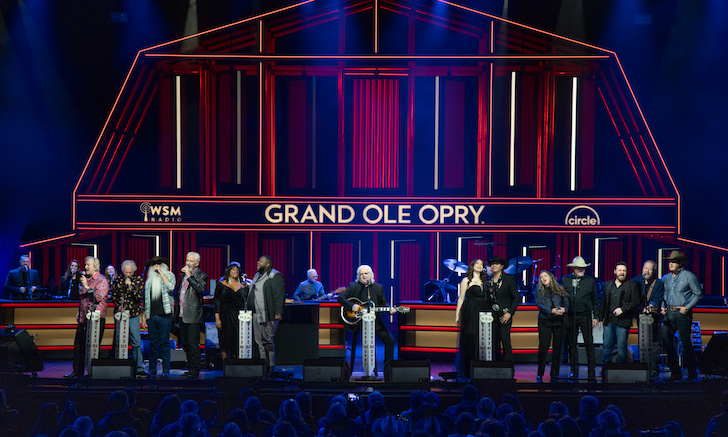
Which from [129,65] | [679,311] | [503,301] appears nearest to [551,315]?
[503,301]

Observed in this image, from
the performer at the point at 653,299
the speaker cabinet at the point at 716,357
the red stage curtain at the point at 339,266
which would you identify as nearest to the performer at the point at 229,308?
the performer at the point at 653,299

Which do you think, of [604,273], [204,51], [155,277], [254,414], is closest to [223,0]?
[204,51]

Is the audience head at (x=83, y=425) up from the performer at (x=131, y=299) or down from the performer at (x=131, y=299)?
down

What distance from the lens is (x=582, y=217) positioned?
1411 cm

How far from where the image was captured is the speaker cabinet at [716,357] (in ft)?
31.1

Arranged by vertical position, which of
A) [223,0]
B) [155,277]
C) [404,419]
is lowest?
[404,419]

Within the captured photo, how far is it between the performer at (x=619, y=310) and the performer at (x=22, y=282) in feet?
33.3

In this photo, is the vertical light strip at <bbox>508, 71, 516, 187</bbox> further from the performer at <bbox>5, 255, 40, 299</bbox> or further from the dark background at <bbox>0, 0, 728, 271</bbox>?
the performer at <bbox>5, 255, 40, 299</bbox>

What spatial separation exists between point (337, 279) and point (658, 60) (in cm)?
815

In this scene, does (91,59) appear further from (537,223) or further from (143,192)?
(537,223)

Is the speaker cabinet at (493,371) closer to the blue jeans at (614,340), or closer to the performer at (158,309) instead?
the blue jeans at (614,340)

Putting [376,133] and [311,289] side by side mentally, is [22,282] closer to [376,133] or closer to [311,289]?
[311,289]

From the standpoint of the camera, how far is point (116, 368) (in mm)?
8711

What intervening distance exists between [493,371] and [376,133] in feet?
26.2
